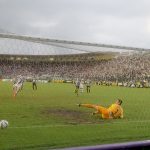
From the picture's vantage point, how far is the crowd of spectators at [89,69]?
244 ft

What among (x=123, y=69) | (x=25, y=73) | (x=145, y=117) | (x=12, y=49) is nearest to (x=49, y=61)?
(x=25, y=73)

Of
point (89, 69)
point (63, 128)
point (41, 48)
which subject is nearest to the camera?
point (63, 128)

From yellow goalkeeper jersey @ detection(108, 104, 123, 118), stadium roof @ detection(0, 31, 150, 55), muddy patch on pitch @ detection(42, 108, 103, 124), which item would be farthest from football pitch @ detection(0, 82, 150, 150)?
stadium roof @ detection(0, 31, 150, 55)

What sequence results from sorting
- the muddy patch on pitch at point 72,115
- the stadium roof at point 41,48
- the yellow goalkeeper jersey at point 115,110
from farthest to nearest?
1. the stadium roof at point 41,48
2. the yellow goalkeeper jersey at point 115,110
3. the muddy patch on pitch at point 72,115

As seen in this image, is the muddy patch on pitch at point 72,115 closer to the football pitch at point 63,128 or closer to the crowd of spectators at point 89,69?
the football pitch at point 63,128

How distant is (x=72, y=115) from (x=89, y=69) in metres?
66.5

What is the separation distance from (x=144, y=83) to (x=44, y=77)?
1052 inches

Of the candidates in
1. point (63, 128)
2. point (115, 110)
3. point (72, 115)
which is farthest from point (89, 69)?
point (63, 128)

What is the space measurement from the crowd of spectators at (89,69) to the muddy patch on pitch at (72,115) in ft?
162

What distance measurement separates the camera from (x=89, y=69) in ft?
283

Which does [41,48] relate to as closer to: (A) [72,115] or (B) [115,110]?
(A) [72,115]

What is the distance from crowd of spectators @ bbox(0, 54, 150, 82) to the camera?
244 ft

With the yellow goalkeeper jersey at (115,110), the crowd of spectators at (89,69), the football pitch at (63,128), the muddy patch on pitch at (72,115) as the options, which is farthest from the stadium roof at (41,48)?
the yellow goalkeeper jersey at (115,110)

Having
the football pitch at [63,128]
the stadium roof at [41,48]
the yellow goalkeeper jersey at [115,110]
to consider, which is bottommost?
the football pitch at [63,128]
